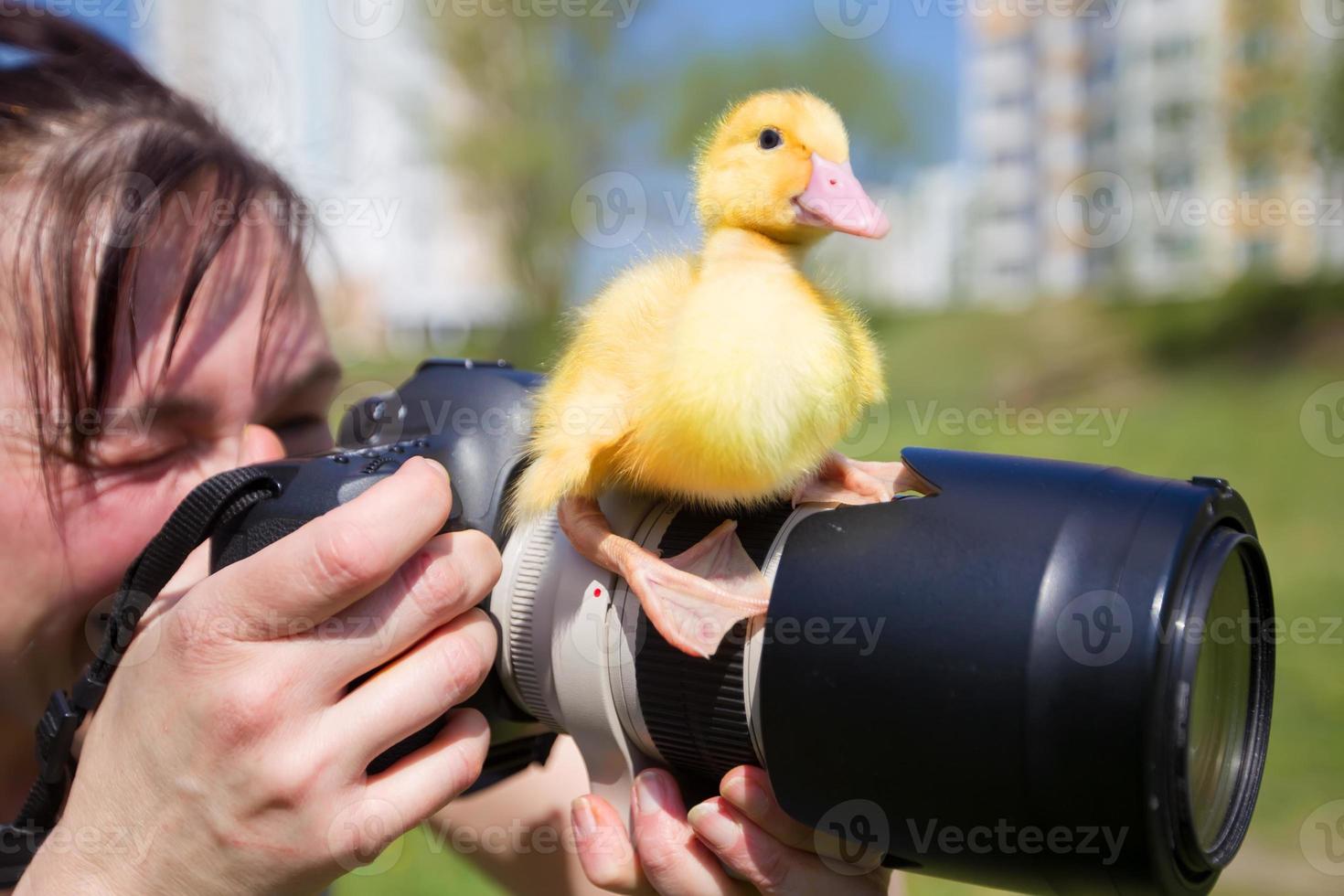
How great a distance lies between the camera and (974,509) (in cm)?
67

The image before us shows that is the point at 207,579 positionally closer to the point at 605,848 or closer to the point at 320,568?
the point at 320,568

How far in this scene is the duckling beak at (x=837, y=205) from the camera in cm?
71

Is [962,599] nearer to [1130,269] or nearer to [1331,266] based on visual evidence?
[1331,266]

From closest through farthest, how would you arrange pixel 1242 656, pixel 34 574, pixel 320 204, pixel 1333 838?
pixel 1242 656
pixel 34 574
pixel 320 204
pixel 1333 838

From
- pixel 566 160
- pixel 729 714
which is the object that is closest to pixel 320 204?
pixel 729 714

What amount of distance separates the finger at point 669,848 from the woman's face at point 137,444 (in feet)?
1.79

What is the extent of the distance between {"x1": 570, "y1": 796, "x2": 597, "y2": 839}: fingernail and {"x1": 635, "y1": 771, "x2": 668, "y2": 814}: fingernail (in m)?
0.06

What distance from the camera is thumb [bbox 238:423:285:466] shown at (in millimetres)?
1031

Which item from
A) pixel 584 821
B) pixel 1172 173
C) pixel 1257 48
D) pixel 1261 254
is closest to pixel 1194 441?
pixel 1261 254

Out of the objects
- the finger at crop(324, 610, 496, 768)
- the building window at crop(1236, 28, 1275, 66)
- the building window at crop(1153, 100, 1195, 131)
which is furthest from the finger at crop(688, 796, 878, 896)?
the building window at crop(1153, 100, 1195, 131)

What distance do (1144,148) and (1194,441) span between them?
6.09 meters

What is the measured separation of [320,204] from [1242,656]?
1332mm

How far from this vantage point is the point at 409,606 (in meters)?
0.77

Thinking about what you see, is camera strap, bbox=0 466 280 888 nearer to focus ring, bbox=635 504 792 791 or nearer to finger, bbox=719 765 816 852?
focus ring, bbox=635 504 792 791
